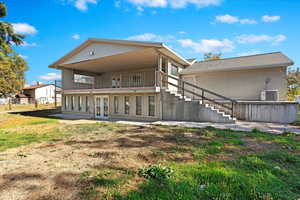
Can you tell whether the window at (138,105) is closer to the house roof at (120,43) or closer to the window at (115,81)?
the house roof at (120,43)

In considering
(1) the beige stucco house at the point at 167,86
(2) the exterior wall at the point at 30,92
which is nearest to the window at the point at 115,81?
(1) the beige stucco house at the point at 167,86

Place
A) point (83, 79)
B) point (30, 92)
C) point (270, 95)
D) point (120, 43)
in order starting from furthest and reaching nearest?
point (30, 92) → point (83, 79) → point (120, 43) → point (270, 95)

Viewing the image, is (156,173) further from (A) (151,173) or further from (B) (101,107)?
(B) (101,107)

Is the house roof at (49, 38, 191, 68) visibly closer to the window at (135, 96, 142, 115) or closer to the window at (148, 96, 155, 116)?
the window at (148, 96, 155, 116)

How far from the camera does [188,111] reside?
29.3ft

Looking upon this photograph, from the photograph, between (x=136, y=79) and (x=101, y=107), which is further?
(x=136, y=79)

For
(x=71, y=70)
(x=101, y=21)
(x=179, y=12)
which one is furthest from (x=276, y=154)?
(x=71, y=70)

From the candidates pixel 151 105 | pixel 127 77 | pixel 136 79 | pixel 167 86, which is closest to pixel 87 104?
pixel 127 77

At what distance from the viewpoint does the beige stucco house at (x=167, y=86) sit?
30.0ft

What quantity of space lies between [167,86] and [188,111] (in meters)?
3.03

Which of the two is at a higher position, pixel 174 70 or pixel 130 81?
pixel 174 70

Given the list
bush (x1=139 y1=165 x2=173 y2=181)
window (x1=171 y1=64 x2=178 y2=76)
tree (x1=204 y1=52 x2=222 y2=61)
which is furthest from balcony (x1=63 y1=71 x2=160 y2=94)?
tree (x1=204 y1=52 x2=222 y2=61)

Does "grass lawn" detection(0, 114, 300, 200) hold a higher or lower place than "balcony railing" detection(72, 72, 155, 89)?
lower

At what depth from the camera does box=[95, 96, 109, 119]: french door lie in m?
12.1
